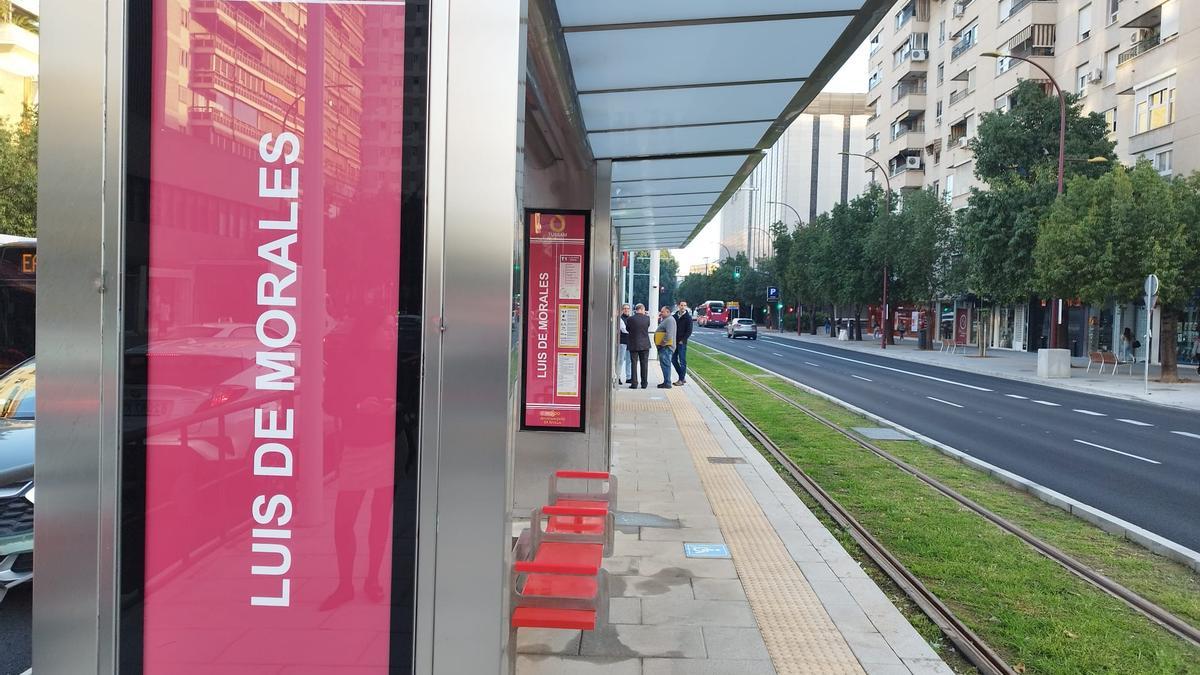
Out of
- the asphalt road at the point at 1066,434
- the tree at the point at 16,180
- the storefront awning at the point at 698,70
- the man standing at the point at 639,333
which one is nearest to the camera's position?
the storefront awning at the point at 698,70

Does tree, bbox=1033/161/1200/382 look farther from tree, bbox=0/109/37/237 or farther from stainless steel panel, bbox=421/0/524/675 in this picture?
stainless steel panel, bbox=421/0/524/675

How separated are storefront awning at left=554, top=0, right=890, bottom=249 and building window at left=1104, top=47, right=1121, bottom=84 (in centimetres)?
3779

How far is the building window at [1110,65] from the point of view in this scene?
3841 cm

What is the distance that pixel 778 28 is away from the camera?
4.84m

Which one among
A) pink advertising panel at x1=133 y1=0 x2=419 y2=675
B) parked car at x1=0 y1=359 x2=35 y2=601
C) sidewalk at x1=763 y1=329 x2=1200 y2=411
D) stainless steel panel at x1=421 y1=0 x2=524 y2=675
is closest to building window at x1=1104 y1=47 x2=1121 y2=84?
sidewalk at x1=763 y1=329 x2=1200 y2=411

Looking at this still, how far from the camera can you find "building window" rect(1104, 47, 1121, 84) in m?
38.4

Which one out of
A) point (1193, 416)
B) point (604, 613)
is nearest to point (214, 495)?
point (604, 613)

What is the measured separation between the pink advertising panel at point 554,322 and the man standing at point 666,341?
37.7ft

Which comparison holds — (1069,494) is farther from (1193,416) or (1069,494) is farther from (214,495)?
(1193,416)

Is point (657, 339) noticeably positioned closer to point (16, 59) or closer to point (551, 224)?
point (551, 224)

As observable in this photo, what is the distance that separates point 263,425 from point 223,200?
1.99 ft

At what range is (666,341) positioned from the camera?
786 inches

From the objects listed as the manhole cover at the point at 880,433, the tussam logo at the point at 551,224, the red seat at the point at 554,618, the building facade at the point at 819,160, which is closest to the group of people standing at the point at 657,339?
the manhole cover at the point at 880,433

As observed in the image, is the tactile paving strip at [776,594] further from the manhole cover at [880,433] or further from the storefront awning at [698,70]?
the manhole cover at [880,433]
